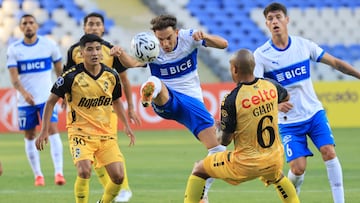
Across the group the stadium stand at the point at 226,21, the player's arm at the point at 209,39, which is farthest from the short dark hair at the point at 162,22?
the stadium stand at the point at 226,21

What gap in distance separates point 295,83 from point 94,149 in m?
2.33

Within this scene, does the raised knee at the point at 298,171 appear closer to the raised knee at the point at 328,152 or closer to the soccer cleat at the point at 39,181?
the raised knee at the point at 328,152

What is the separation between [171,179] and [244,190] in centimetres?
154

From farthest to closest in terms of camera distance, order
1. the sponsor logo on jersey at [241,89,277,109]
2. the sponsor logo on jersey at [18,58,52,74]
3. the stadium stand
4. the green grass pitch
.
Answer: the stadium stand
the sponsor logo on jersey at [18,58,52,74]
the green grass pitch
the sponsor logo on jersey at [241,89,277,109]

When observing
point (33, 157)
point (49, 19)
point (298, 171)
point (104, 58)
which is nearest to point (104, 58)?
point (104, 58)

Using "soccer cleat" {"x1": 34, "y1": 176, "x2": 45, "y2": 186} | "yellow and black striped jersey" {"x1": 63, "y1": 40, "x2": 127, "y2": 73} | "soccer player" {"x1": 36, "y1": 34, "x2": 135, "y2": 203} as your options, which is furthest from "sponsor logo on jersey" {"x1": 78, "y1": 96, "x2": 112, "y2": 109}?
"soccer cleat" {"x1": 34, "y1": 176, "x2": 45, "y2": 186}

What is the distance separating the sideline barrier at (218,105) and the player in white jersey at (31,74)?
31.3 ft

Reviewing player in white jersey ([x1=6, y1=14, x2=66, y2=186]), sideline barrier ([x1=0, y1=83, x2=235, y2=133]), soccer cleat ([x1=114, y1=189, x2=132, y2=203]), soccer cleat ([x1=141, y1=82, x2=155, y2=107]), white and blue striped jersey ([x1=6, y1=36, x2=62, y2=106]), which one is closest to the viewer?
soccer cleat ([x1=141, y1=82, x2=155, y2=107])

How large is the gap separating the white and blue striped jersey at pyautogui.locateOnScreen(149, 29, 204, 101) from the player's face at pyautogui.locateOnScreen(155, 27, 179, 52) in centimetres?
7

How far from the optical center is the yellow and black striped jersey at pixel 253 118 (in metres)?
7.55

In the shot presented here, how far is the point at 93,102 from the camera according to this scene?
9227mm

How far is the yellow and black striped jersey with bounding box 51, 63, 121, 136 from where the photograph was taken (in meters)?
9.12

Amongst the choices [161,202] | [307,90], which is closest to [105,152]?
[161,202]

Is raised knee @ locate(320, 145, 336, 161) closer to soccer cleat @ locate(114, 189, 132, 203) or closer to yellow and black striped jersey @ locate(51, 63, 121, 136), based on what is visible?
yellow and black striped jersey @ locate(51, 63, 121, 136)
